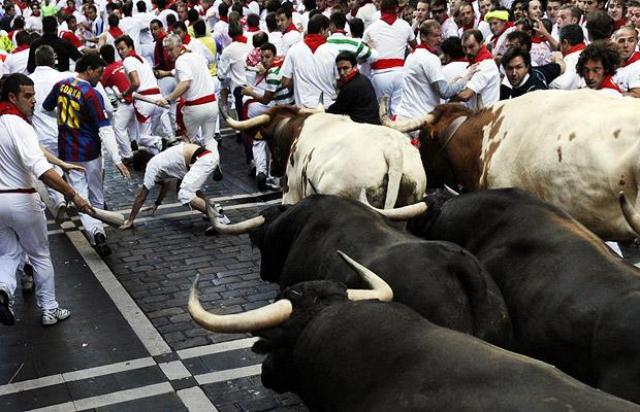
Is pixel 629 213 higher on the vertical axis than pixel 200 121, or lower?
higher

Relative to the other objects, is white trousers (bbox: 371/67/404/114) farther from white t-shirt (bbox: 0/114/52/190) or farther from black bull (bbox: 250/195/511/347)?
black bull (bbox: 250/195/511/347)

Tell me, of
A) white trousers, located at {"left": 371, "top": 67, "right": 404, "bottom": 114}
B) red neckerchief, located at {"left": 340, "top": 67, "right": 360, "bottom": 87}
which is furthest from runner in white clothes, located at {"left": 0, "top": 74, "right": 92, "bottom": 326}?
white trousers, located at {"left": 371, "top": 67, "right": 404, "bottom": 114}

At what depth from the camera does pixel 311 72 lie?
13.2m

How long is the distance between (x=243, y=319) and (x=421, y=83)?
7617mm

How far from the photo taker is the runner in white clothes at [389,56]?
47.9ft

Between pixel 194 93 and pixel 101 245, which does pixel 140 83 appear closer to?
pixel 194 93

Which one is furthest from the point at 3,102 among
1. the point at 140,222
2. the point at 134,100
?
the point at 134,100

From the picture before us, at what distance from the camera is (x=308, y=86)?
13.3m

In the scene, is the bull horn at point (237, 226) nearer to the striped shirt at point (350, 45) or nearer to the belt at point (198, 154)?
the belt at point (198, 154)

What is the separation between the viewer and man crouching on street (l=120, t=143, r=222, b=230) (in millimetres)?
11828

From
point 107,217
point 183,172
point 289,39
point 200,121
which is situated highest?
point 289,39

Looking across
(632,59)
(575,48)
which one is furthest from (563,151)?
(575,48)

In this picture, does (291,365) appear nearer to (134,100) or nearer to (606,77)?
(606,77)

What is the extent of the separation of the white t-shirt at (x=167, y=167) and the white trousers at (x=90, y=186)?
681 mm
